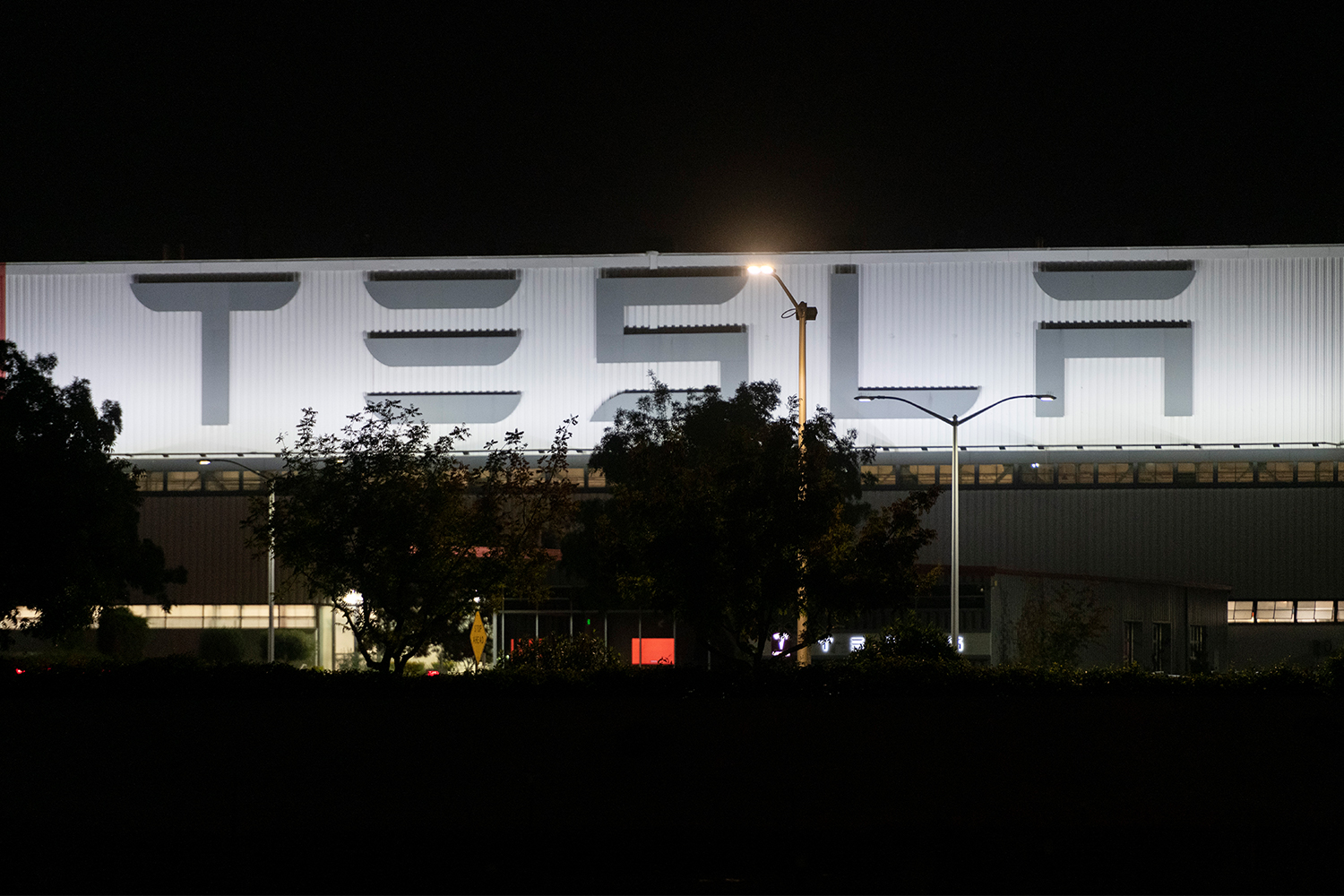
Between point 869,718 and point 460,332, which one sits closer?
point 869,718

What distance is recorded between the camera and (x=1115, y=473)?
44938mm

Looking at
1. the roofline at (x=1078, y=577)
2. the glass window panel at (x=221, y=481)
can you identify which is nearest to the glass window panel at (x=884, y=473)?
the roofline at (x=1078, y=577)

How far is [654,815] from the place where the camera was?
15914mm

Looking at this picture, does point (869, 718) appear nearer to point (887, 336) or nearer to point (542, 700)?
point (542, 700)

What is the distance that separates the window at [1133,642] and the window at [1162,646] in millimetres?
756

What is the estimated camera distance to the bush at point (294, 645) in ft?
141

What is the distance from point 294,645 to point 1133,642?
2982 cm

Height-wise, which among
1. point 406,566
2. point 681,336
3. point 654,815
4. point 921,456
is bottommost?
point 654,815

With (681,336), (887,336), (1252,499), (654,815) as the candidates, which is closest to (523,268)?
(681,336)

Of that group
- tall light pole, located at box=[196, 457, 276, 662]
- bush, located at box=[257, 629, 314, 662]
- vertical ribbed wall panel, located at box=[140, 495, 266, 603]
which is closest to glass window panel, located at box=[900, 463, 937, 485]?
tall light pole, located at box=[196, 457, 276, 662]

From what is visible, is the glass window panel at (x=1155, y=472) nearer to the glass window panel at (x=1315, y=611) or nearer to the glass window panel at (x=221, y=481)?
the glass window panel at (x=1315, y=611)

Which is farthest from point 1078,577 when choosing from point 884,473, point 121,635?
point 121,635

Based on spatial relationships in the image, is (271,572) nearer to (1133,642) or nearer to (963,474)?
(963,474)

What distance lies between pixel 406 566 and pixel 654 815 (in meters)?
6.12
